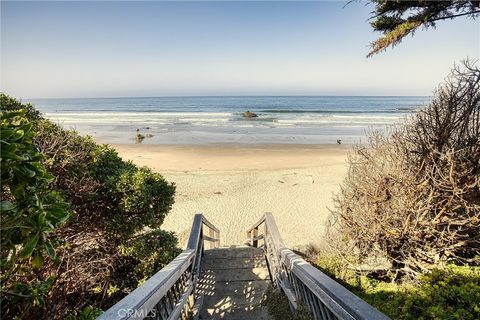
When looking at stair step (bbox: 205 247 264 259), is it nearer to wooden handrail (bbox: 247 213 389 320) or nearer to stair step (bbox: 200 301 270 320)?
wooden handrail (bbox: 247 213 389 320)

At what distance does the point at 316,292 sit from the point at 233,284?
3.26 m

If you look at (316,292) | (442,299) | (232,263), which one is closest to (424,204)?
(442,299)

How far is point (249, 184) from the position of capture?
15820 millimetres

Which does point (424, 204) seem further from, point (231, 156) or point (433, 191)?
point (231, 156)

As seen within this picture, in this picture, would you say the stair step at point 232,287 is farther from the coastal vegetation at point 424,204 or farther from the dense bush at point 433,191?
the dense bush at point 433,191

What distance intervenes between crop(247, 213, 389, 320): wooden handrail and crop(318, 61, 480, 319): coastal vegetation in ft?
4.74

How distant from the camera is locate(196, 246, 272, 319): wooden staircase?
4852mm

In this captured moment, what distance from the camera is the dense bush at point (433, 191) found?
5.13m

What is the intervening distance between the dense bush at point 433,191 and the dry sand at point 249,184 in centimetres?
401

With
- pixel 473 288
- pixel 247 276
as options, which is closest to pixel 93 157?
pixel 247 276

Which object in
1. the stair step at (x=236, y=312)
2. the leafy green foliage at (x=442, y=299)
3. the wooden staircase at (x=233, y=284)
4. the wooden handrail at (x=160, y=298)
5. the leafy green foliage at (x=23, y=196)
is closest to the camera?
the leafy green foliage at (x=23, y=196)

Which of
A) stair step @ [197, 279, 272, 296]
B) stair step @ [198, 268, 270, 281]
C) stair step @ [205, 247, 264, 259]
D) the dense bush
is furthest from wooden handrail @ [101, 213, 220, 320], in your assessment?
the dense bush

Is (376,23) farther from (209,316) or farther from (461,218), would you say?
(209,316)

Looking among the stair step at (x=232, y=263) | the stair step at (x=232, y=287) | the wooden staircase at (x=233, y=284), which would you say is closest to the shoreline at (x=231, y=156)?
the wooden staircase at (x=233, y=284)
